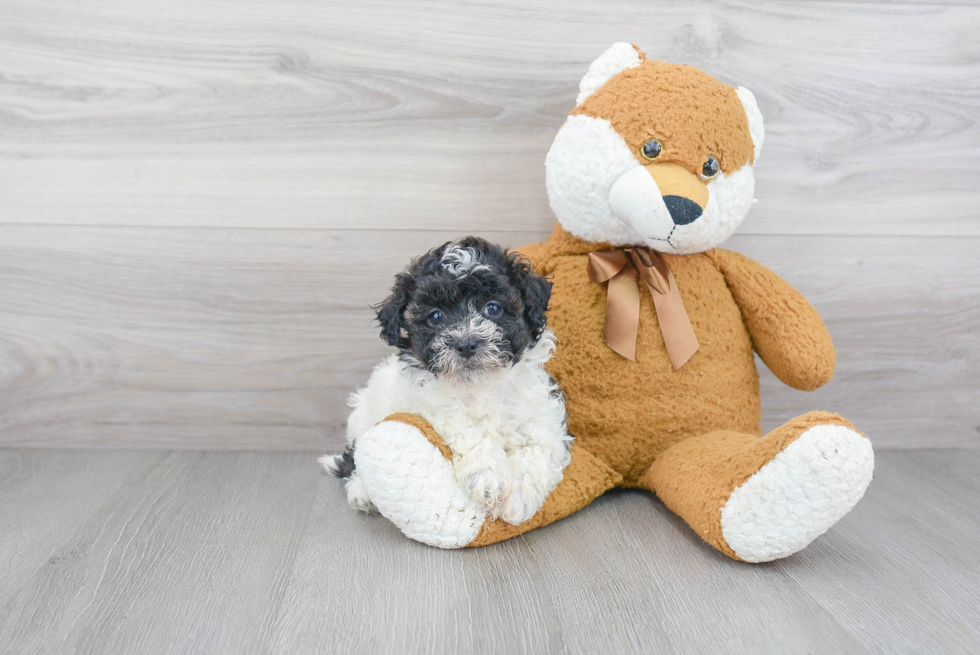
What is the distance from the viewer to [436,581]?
112 centimetres

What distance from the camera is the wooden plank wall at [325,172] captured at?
5.37ft

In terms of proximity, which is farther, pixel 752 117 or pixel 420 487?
pixel 752 117

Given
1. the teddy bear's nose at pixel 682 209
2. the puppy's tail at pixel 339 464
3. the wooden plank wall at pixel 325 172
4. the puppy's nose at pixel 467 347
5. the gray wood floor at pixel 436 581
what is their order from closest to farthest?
the gray wood floor at pixel 436 581 → the puppy's nose at pixel 467 347 → the teddy bear's nose at pixel 682 209 → the puppy's tail at pixel 339 464 → the wooden plank wall at pixel 325 172

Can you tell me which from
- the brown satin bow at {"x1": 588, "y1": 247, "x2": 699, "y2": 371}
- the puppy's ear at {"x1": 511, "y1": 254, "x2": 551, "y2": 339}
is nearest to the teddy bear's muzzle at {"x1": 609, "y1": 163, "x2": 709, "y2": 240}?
the brown satin bow at {"x1": 588, "y1": 247, "x2": 699, "y2": 371}

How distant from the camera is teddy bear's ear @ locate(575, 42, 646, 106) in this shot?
1401mm

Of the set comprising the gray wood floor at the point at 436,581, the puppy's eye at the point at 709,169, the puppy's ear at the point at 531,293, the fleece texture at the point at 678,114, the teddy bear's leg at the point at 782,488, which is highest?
the fleece texture at the point at 678,114

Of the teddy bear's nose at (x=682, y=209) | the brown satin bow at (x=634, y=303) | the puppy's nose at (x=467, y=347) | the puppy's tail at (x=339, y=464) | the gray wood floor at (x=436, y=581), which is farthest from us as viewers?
the puppy's tail at (x=339, y=464)

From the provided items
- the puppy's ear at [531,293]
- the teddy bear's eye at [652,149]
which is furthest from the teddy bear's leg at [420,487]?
the teddy bear's eye at [652,149]

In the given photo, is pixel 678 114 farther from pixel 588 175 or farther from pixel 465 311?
pixel 465 311

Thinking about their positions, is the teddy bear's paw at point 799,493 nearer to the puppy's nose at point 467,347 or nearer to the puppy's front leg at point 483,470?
the puppy's front leg at point 483,470

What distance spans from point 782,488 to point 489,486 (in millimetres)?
469

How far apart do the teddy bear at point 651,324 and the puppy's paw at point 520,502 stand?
1.4 inches

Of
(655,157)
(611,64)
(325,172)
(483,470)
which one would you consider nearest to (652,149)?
(655,157)

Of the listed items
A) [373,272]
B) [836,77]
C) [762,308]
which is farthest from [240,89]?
[836,77]
